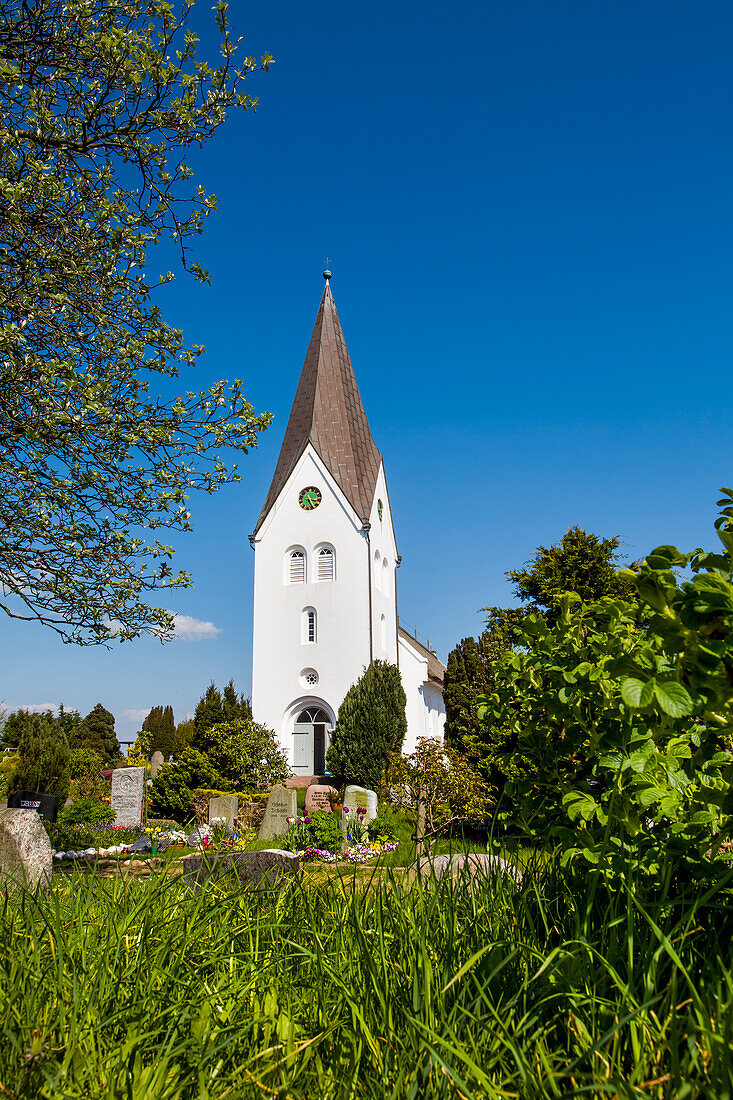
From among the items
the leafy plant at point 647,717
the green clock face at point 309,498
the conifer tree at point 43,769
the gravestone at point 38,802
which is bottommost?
the gravestone at point 38,802

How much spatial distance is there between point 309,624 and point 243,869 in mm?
21704

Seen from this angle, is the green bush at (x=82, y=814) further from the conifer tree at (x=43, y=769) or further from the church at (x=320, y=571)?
the church at (x=320, y=571)

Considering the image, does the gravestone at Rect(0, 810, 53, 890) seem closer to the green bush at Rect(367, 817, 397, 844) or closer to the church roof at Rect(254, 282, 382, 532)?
the green bush at Rect(367, 817, 397, 844)

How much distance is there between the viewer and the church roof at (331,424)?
27.6m

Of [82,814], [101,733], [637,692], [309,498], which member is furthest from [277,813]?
[101,733]

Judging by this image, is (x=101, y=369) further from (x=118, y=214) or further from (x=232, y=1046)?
(x=232, y=1046)

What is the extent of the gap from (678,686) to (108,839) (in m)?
13.1

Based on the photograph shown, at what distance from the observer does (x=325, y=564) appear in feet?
88.0

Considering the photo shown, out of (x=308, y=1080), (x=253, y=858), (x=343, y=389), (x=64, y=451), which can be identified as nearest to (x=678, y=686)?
(x=308, y=1080)

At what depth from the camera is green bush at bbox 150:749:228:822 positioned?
1812cm

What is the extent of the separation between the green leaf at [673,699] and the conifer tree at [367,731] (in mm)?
20063

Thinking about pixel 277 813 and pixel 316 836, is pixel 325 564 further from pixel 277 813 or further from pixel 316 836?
pixel 316 836

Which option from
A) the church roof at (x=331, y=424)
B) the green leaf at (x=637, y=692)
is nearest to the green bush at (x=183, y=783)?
the church roof at (x=331, y=424)

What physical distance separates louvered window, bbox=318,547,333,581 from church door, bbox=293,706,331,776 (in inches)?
194
